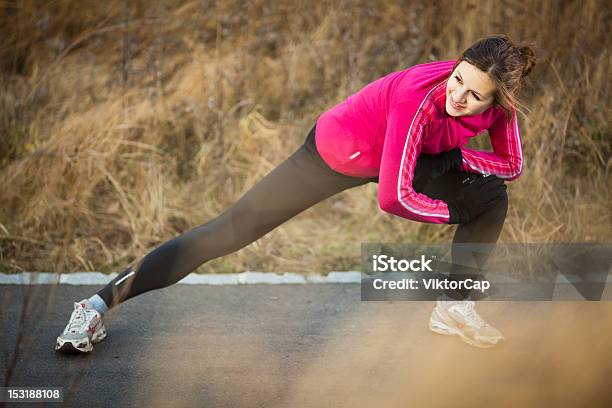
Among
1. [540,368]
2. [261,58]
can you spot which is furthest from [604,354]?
[261,58]

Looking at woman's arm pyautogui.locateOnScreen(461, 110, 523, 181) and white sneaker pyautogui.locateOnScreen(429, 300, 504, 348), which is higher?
woman's arm pyautogui.locateOnScreen(461, 110, 523, 181)

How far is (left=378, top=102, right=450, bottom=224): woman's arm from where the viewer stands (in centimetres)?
257

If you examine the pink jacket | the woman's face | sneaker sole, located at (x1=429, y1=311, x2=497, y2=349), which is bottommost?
sneaker sole, located at (x1=429, y1=311, x2=497, y2=349)

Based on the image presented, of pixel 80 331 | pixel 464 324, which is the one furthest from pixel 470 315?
pixel 80 331

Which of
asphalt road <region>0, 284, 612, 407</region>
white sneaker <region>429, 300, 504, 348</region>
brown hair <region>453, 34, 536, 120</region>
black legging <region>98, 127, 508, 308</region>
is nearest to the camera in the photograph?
brown hair <region>453, 34, 536, 120</region>

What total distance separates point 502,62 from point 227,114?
127 inches

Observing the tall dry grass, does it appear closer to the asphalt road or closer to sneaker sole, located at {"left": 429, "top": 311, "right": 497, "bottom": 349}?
the asphalt road

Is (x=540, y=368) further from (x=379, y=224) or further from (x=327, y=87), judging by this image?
(x=327, y=87)

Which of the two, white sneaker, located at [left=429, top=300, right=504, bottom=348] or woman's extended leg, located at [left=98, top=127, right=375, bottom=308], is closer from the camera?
woman's extended leg, located at [left=98, top=127, right=375, bottom=308]

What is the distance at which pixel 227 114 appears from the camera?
5.45 meters

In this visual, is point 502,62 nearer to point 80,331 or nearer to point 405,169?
point 405,169

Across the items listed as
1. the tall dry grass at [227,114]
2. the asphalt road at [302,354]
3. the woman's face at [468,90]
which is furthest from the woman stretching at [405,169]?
the tall dry grass at [227,114]

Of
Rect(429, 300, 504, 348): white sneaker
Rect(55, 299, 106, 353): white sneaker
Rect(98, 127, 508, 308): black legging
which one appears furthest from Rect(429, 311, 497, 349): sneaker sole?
Rect(55, 299, 106, 353): white sneaker

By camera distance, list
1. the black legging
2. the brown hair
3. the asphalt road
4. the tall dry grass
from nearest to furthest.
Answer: the brown hair, the asphalt road, the black legging, the tall dry grass
